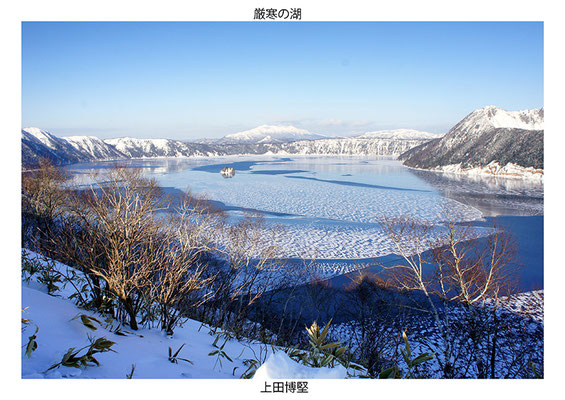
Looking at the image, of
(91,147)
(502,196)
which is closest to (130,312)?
(502,196)

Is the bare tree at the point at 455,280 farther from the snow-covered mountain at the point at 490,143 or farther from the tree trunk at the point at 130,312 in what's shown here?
the snow-covered mountain at the point at 490,143

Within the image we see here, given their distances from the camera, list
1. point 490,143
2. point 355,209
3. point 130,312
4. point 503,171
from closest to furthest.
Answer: point 130,312 → point 355,209 → point 503,171 → point 490,143

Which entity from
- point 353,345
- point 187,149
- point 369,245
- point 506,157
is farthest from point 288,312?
point 187,149

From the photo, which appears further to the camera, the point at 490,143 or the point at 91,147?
the point at 91,147

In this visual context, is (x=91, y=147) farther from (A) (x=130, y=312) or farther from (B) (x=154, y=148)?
(A) (x=130, y=312)

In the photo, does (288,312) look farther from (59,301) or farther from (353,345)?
(59,301)

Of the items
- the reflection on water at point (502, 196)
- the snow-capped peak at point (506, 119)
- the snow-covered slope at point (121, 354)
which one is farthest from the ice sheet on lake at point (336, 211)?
the snow-capped peak at point (506, 119)

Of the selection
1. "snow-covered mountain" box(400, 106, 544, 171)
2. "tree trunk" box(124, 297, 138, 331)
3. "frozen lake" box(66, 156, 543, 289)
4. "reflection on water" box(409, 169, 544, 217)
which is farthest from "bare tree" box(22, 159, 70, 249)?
"snow-covered mountain" box(400, 106, 544, 171)
